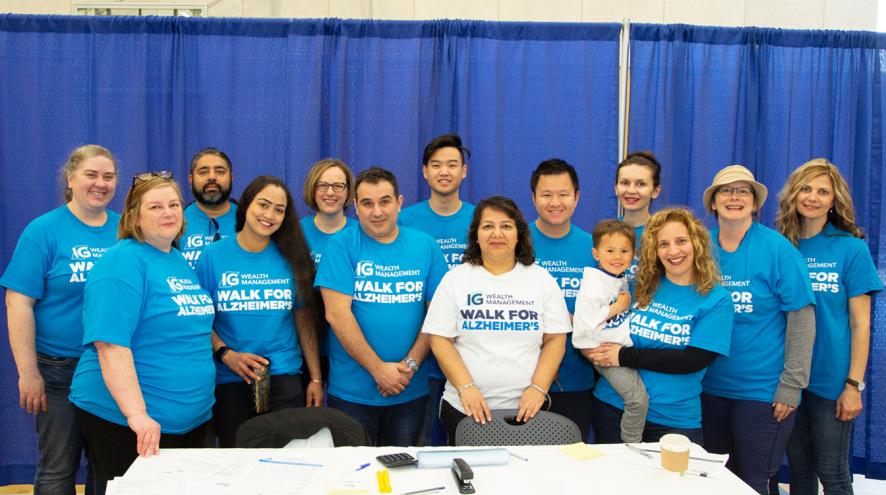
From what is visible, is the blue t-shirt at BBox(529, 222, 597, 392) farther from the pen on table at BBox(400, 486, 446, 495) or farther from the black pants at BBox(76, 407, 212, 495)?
the black pants at BBox(76, 407, 212, 495)

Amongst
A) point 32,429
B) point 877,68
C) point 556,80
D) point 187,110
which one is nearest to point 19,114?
point 187,110

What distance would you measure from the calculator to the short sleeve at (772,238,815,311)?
1.60 m

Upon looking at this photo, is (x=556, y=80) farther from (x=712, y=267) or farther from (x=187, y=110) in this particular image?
(x=187, y=110)

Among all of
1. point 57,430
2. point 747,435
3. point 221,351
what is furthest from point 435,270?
point 57,430

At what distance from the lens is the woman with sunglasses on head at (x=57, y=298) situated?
96.1 inches

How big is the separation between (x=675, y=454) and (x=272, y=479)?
1100 millimetres

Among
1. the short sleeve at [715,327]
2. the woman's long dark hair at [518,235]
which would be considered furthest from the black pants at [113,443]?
the short sleeve at [715,327]

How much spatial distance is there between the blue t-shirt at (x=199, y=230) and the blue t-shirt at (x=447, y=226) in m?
0.78

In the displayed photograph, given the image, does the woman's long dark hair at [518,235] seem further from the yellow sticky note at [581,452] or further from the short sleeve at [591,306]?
the yellow sticky note at [581,452]

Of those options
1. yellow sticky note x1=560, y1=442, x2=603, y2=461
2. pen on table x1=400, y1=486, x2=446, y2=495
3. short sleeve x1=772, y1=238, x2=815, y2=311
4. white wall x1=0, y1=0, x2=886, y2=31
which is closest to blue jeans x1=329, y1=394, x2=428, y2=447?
yellow sticky note x1=560, y1=442, x2=603, y2=461

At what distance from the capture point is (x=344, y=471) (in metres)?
1.73

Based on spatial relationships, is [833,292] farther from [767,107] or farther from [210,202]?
[210,202]

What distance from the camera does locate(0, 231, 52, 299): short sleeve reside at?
2426 mm

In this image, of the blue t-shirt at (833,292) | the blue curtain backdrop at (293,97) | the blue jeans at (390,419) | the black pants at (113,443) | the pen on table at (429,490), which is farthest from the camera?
the blue curtain backdrop at (293,97)
